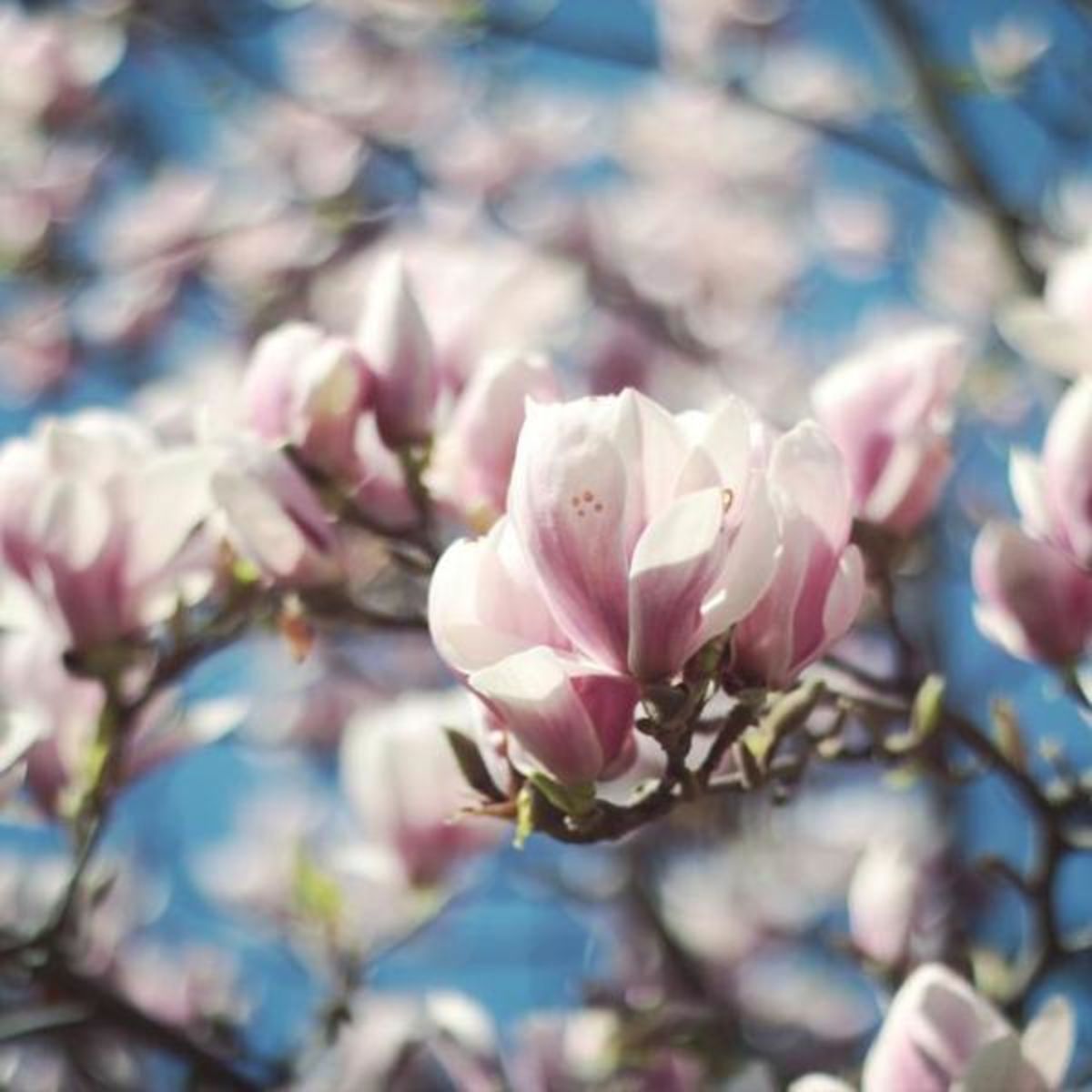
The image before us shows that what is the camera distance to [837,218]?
3.97 metres

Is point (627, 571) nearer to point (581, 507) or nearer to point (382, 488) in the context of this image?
point (581, 507)

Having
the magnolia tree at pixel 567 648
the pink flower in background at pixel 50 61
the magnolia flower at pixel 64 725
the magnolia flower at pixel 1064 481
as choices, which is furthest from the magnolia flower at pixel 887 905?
the pink flower in background at pixel 50 61

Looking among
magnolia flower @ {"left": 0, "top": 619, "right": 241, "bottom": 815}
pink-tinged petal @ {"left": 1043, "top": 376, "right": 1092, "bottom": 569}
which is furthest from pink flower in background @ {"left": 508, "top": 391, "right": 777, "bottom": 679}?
magnolia flower @ {"left": 0, "top": 619, "right": 241, "bottom": 815}

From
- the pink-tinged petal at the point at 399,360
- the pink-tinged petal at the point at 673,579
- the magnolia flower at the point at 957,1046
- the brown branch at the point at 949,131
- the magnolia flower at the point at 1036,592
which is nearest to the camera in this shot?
the pink-tinged petal at the point at 673,579

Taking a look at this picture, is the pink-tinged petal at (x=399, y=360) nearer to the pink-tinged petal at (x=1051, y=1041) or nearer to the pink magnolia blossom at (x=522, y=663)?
the pink magnolia blossom at (x=522, y=663)

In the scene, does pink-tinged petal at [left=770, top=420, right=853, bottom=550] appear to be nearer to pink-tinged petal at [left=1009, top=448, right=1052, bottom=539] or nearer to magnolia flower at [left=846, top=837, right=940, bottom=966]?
pink-tinged petal at [left=1009, top=448, right=1052, bottom=539]

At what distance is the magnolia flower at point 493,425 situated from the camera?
0.93 metres

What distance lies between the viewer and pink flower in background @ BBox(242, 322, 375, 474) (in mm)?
985

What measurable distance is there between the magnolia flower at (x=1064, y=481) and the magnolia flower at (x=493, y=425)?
0.78 feet

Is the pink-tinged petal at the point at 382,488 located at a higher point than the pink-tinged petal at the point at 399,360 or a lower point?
lower

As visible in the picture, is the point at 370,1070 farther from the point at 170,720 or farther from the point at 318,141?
the point at 318,141

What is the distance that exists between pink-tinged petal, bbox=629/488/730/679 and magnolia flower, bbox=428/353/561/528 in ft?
0.80

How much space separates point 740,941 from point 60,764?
1.44 m

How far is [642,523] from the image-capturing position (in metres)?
0.70
